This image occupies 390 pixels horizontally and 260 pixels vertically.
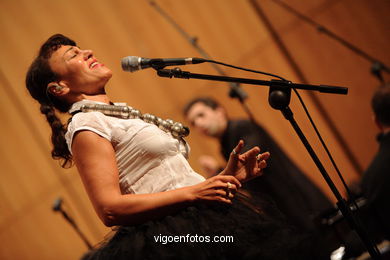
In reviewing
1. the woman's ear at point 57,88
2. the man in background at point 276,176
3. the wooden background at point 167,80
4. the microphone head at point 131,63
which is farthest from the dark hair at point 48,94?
the wooden background at point 167,80

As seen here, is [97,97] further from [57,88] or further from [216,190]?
[216,190]

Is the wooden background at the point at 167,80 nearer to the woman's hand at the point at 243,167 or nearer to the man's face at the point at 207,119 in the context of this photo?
the man's face at the point at 207,119

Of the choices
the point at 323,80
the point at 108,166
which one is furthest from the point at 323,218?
the point at 323,80

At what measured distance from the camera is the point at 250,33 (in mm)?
3990

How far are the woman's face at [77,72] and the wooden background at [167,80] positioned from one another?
6.55 ft

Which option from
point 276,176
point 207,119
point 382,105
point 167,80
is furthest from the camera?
point 167,80

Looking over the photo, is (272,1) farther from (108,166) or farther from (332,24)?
(108,166)

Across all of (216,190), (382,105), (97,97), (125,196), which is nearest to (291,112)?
(216,190)

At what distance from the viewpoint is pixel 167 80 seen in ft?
12.8

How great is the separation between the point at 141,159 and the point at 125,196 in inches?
8.6

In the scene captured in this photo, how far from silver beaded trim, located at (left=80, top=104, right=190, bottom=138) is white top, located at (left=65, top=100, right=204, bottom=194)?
0.11 ft

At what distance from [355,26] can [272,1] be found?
0.80 meters

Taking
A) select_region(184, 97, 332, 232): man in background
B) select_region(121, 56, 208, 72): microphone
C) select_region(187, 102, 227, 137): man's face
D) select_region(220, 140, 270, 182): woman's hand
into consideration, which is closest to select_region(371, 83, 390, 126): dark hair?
select_region(184, 97, 332, 232): man in background

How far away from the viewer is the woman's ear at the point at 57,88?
162 cm
